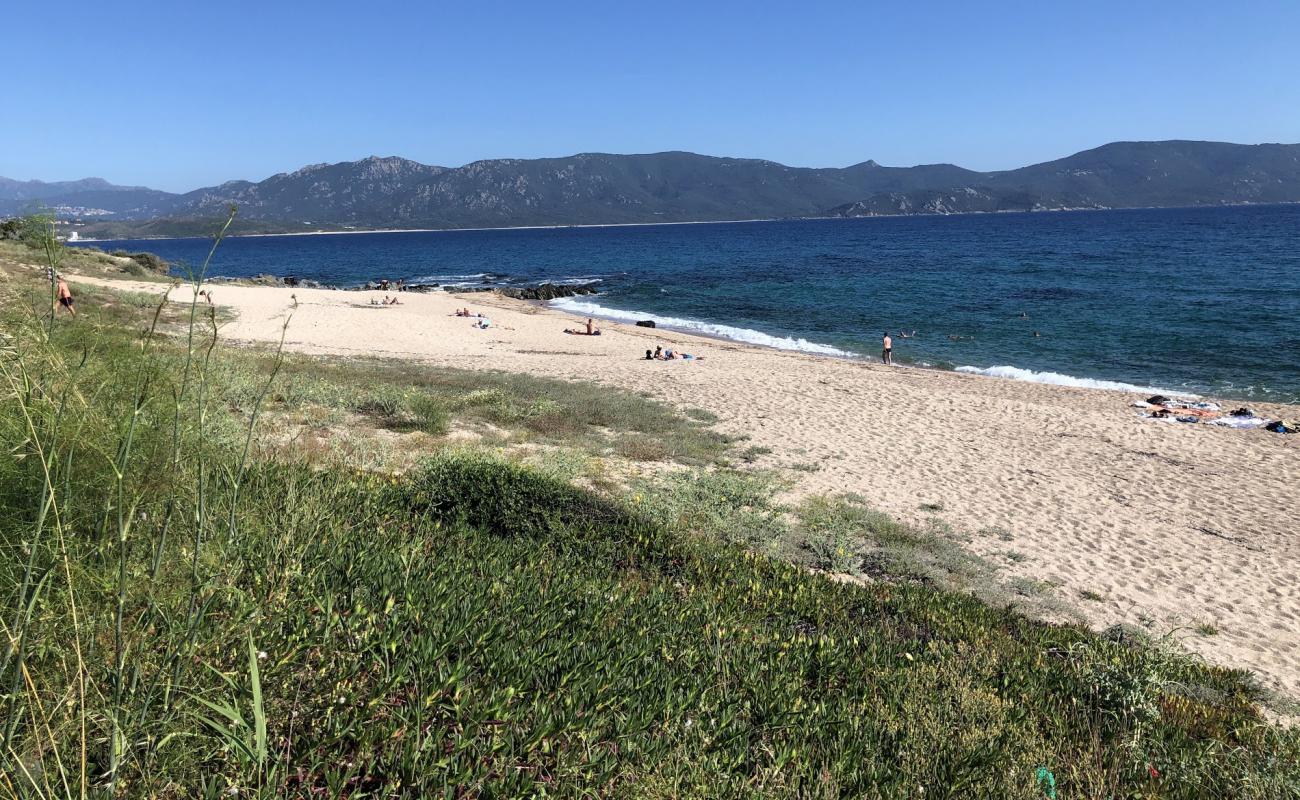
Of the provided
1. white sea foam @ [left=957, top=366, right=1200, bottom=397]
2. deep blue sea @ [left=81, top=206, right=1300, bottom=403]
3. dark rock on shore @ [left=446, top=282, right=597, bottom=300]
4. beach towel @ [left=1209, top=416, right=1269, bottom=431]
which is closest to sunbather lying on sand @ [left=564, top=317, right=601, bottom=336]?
deep blue sea @ [left=81, top=206, right=1300, bottom=403]

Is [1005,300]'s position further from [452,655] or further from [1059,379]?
[452,655]

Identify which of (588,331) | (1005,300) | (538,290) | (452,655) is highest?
(538,290)

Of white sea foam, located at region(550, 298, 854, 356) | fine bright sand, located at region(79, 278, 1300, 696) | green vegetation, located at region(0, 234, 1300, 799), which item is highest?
green vegetation, located at region(0, 234, 1300, 799)

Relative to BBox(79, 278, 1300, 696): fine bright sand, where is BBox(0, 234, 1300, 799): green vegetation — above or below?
above

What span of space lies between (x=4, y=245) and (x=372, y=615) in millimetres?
36336

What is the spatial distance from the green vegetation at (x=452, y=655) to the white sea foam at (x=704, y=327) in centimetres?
2432

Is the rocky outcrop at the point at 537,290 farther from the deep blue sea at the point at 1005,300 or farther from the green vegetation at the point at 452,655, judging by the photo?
the green vegetation at the point at 452,655

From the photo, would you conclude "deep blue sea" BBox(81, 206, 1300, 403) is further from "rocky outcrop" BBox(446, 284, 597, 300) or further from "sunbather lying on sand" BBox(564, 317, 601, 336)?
"sunbather lying on sand" BBox(564, 317, 601, 336)

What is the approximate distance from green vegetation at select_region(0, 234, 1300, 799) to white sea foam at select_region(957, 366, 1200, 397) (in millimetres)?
18812

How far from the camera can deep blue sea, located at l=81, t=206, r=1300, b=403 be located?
2659cm

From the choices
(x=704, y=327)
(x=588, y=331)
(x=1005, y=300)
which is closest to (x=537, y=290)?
(x=704, y=327)

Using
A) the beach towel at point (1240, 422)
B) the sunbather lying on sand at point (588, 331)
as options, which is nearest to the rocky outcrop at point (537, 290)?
the sunbather lying on sand at point (588, 331)

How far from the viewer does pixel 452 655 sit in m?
3.52

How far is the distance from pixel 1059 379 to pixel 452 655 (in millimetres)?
25719
